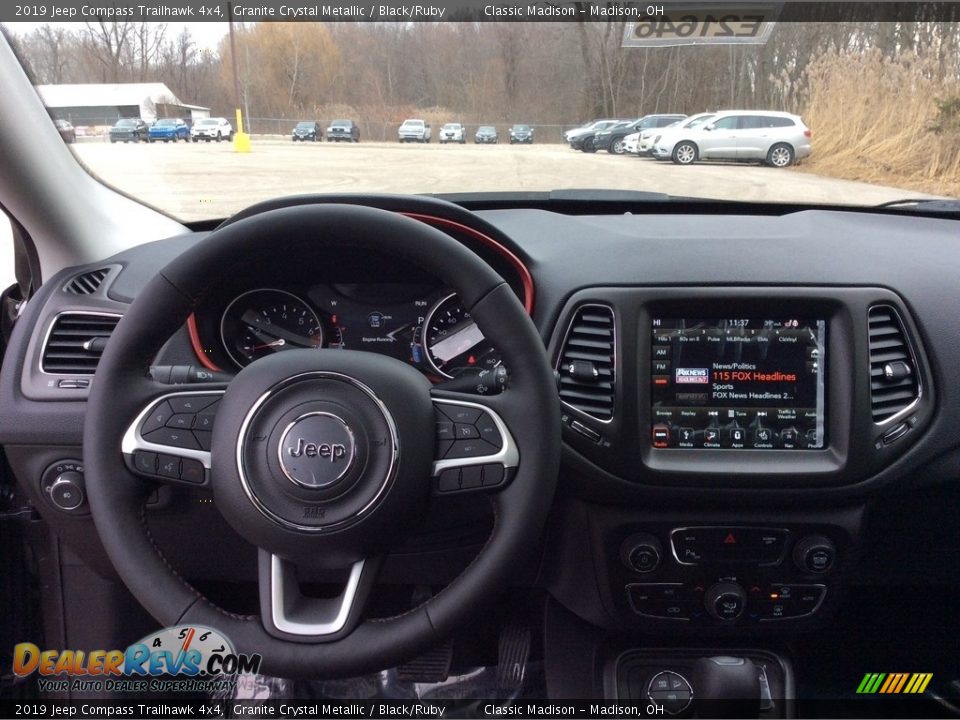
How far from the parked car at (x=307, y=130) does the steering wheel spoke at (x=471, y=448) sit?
1.18 meters

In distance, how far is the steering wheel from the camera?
1566mm

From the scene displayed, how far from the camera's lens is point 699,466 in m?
2.18

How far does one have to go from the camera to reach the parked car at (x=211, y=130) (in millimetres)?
2371

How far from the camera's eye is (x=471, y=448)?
163cm

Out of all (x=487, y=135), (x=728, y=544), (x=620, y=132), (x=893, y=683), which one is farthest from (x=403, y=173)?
(x=893, y=683)

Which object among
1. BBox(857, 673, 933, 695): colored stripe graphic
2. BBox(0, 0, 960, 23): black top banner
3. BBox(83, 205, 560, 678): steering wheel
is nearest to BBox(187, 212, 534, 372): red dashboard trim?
BBox(83, 205, 560, 678): steering wheel

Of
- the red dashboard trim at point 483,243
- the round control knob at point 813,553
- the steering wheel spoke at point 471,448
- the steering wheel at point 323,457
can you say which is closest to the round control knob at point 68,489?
the red dashboard trim at point 483,243

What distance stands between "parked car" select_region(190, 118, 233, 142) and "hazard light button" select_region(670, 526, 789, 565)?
1764 millimetres

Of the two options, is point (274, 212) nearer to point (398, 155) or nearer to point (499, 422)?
point (499, 422)

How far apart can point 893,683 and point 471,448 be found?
6.51 feet

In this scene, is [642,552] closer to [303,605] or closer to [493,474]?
[493,474]

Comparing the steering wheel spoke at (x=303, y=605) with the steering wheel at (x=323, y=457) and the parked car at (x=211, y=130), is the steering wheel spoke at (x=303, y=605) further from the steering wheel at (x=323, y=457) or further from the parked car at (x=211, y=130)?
the parked car at (x=211, y=130)

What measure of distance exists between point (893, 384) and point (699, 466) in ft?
1.91

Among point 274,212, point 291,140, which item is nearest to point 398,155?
point 291,140
